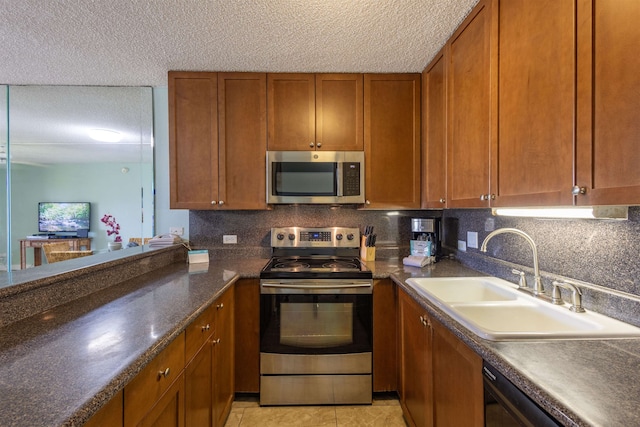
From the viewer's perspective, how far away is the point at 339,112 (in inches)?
88.5

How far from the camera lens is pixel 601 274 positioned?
1092 mm

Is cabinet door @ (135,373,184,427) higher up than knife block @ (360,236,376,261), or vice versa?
knife block @ (360,236,376,261)

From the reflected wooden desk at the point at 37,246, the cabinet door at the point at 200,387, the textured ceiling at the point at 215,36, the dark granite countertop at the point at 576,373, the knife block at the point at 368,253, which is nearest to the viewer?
the dark granite countertop at the point at 576,373

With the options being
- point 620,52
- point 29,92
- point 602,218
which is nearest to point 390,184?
point 602,218

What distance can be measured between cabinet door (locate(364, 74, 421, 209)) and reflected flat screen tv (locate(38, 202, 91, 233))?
16.5 feet

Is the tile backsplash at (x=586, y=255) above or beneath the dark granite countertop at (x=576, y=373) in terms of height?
above

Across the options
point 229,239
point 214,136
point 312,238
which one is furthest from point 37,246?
point 312,238

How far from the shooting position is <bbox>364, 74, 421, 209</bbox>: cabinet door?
225cm

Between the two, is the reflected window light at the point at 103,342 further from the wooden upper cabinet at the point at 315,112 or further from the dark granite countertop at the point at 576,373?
the wooden upper cabinet at the point at 315,112

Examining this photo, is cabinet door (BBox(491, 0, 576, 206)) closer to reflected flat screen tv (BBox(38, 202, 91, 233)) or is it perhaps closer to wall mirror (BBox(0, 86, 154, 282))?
wall mirror (BBox(0, 86, 154, 282))

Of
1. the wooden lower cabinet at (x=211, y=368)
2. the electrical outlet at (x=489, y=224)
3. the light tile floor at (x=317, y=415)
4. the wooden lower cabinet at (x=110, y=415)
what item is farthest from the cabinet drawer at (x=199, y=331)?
the electrical outlet at (x=489, y=224)

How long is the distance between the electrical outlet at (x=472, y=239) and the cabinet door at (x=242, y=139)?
1501 mm

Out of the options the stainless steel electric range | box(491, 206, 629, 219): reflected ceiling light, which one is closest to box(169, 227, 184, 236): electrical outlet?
the stainless steel electric range

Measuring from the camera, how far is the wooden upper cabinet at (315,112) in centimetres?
222
